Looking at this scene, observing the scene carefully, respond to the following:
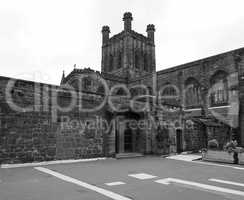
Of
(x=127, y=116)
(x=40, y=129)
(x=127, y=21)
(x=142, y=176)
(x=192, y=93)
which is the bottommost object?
(x=142, y=176)

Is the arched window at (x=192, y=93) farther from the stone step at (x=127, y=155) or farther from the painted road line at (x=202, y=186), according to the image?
the painted road line at (x=202, y=186)

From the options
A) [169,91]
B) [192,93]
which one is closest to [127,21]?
[169,91]

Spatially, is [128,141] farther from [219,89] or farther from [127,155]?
[219,89]

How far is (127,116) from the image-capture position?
1496 centimetres

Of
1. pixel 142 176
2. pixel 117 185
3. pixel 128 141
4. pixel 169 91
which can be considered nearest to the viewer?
pixel 117 185

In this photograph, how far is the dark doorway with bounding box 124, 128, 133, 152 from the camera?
15045 mm

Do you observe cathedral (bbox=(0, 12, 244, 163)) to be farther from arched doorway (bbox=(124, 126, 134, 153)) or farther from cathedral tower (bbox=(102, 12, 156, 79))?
cathedral tower (bbox=(102, 12, 156, 79))

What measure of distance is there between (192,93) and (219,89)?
310 cm

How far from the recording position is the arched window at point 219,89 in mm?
20877

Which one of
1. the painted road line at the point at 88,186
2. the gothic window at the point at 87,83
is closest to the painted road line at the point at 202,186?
the painted road line at the point at 88,186

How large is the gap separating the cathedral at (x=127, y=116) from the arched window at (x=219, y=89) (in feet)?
0.30

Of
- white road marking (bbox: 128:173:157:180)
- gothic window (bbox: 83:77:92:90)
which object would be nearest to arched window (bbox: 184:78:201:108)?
gothic window (bbox: 83:77:92:90)

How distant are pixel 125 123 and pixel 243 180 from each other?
854 cm

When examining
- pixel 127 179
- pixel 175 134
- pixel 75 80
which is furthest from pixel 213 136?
pixel 75 80
